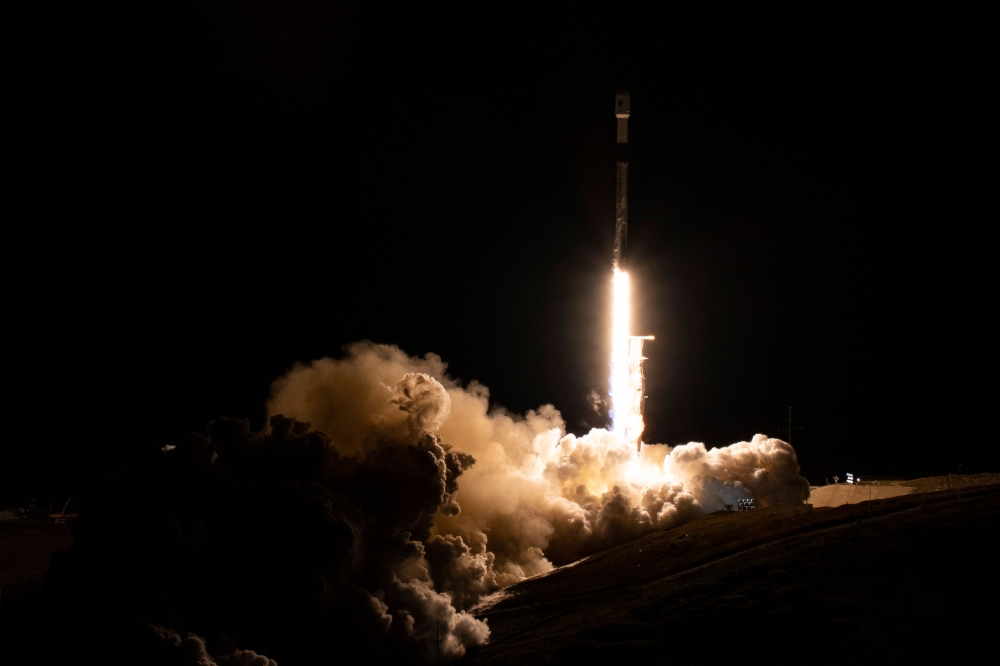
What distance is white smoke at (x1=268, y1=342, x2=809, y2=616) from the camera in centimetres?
3981

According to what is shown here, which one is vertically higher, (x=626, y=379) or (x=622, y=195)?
(x=622, y=195)

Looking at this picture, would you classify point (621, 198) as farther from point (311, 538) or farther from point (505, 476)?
point (311, 538)

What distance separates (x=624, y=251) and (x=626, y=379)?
25.2 feet

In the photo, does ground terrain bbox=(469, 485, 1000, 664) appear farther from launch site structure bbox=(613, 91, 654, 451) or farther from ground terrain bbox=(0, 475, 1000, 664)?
launch site structure bbox=(613, 91, 654, 451)

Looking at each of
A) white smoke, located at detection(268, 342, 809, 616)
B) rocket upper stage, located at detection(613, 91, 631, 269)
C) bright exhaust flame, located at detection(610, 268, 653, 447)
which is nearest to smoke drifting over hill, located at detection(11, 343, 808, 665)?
white smoke, located at detection(268, 342, 809, 616)

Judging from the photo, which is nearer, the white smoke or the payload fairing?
the white smoke

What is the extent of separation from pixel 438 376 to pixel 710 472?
697 inches

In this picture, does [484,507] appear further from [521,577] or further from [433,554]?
[433,554]

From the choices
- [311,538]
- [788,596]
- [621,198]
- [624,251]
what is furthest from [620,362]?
[311,538]

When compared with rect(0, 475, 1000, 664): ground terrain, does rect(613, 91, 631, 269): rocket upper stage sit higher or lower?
higher

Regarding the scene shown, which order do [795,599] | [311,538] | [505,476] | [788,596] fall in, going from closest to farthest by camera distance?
[311,538] < [795,599] < [788,596] < [505,476]

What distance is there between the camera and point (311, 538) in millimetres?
30938

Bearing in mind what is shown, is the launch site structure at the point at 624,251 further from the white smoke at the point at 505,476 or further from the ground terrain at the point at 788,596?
the ground terrain at the point at 788,596

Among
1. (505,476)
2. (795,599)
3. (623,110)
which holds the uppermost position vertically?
(623,110)
